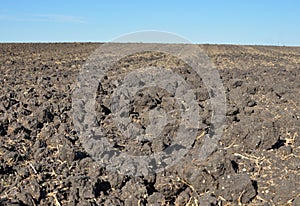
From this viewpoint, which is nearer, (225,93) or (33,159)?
(33,159)

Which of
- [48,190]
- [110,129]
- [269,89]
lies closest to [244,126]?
[110,129]

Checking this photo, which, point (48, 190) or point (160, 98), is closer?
point (48, 190)

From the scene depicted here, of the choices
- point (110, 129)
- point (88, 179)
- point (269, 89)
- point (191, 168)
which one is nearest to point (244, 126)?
point (191, 168)

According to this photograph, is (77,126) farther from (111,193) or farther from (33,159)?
(111,193)

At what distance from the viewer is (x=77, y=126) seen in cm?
575

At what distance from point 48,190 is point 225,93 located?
15.6 ft

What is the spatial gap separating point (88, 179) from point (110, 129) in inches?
69.4

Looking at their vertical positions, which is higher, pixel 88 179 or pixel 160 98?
pixel 160 98

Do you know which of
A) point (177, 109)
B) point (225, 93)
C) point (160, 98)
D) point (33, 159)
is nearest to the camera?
point (33, 159)

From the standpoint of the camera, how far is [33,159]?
471cm

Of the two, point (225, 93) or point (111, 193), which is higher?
point (225, 93)

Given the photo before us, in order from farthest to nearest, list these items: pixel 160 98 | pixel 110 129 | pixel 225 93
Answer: pixel 225 93 → pixel 160 98 → pixel 110 129

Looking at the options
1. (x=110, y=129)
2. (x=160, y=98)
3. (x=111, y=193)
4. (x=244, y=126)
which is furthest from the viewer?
(x=160, y=98)

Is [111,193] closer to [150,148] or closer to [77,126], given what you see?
[150,148]
